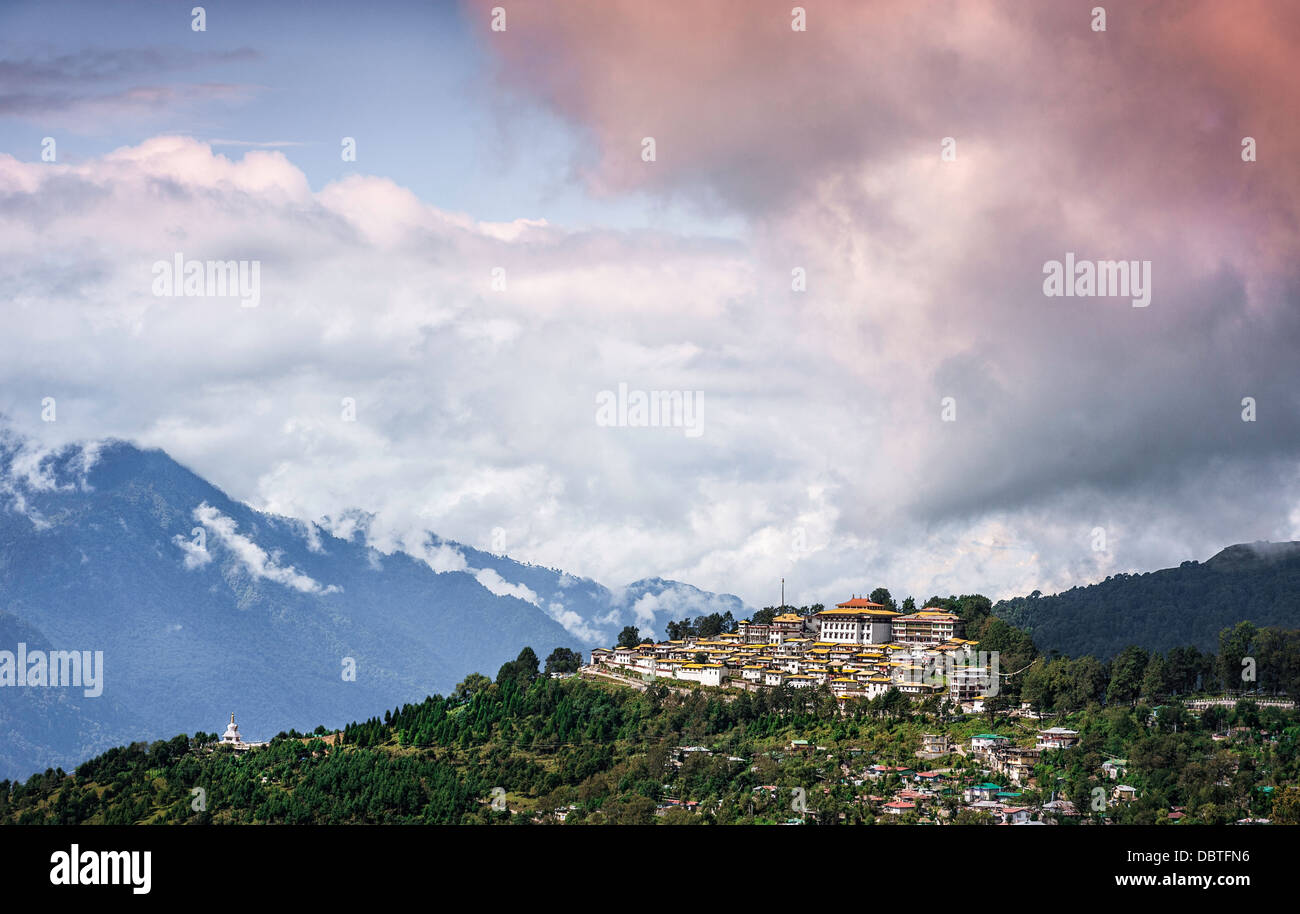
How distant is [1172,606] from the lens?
340 feet

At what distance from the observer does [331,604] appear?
178 m

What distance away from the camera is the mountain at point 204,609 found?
142 m

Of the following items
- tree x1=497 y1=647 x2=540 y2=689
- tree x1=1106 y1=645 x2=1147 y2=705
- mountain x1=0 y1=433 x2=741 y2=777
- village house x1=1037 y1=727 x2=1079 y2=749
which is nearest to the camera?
village house x1=1037 y1=727 x2=1079 y2=749

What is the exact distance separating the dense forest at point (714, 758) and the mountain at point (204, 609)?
7595 centimetres

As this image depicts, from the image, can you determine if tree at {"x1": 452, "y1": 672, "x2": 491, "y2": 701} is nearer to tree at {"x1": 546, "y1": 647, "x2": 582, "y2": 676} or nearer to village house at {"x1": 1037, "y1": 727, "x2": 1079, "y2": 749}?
tree at {"x1": 546, "y1": 647, "x2": 582, "y2": 676}

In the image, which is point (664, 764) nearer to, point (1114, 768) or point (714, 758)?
point (714, 758)

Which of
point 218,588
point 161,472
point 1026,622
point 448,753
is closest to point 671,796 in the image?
point 448,753

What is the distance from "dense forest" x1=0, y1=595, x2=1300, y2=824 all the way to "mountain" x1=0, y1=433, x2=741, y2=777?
7595 cm

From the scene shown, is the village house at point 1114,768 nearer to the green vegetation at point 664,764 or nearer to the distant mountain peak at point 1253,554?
the green vegetation at point 664,764

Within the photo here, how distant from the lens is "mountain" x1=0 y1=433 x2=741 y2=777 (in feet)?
465
